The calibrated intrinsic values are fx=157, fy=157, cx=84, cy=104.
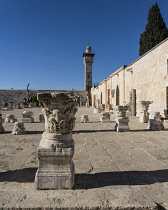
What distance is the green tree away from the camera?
19656 millimetres

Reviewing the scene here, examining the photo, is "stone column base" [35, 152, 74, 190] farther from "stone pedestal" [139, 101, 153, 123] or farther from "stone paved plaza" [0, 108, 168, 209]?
"stone pedestal" [139, 101, 153, 123]

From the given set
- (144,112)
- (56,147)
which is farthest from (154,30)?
(56,147)

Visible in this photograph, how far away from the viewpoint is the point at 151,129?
6.62 metres

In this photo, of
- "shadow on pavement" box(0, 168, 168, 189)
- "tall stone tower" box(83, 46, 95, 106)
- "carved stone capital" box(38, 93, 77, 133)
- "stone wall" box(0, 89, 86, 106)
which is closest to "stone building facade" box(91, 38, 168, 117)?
"shadow on pavement" box(0, 168, 168, 189)

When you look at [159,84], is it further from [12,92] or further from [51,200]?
[12,92]

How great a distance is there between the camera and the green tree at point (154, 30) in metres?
19.7

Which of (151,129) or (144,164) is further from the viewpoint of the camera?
(151,129)

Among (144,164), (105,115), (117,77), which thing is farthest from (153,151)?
(117,77)

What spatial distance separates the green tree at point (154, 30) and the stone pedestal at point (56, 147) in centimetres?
2090

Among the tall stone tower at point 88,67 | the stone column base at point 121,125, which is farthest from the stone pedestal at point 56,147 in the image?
the tall stone tower at point 88,67

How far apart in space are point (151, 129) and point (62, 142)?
5.40m

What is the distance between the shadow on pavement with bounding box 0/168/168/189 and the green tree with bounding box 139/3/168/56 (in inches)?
809

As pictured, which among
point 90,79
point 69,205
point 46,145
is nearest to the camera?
point 69,205

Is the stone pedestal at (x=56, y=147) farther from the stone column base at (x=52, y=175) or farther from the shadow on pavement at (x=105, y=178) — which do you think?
the shadow on pavement at (x=105, y=178)
